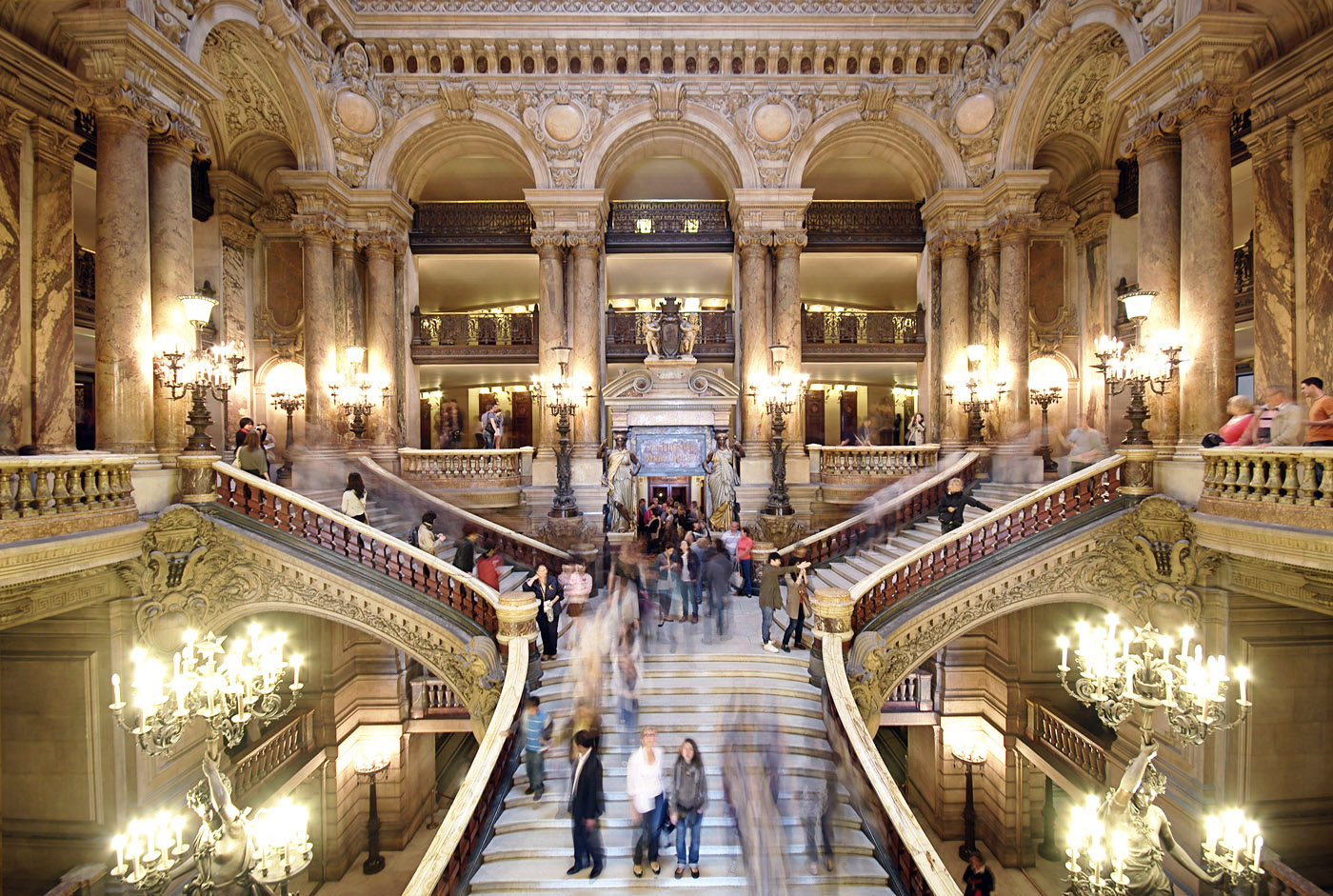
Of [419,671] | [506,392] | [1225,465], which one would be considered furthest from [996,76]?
[419,671]

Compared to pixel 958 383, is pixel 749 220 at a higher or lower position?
higher

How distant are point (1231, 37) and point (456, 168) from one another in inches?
639

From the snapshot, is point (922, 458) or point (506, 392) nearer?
point (922, 458)

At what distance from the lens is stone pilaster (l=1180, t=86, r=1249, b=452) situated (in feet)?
28.1

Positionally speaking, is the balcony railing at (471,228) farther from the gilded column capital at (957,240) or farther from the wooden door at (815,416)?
the gilded column capital at (957,240)

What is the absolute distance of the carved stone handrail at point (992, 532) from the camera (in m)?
9.09

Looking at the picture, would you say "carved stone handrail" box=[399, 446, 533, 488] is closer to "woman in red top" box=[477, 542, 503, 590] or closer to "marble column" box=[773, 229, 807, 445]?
"woman in red top" box=[477, 542, 503, 590]

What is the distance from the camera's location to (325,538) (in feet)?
30.7

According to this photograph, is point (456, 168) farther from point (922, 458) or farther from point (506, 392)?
point (922, 458)

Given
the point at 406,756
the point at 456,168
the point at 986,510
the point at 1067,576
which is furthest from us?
the point at 456,168

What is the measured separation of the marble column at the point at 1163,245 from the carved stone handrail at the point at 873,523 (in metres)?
4.00

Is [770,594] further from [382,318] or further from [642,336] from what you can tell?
[382,318]

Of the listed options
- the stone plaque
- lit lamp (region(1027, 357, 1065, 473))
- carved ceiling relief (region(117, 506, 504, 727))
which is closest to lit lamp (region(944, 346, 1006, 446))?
lit lamp (region(1027, 357, 1065, 473))

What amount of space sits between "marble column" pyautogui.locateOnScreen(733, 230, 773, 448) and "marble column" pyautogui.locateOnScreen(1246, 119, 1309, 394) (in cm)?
863
